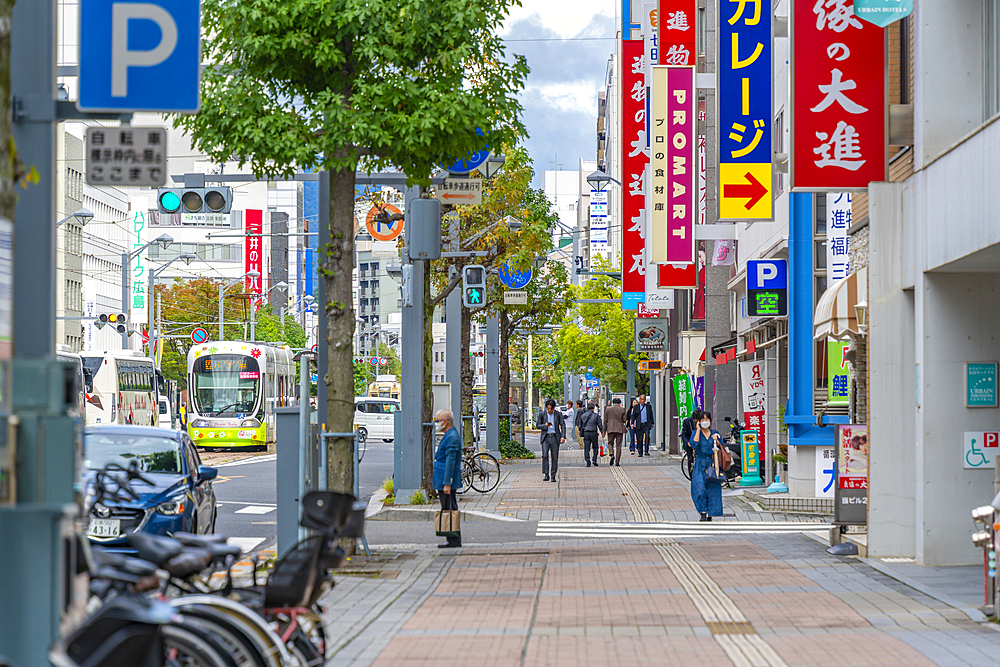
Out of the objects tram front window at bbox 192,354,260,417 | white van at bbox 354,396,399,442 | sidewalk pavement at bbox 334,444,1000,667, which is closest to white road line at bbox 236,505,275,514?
sidewalk pavement at bbox 334,444,1000,667

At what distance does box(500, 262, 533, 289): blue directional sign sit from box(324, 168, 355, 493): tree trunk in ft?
63.2

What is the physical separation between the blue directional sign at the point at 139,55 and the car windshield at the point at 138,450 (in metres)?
7.43

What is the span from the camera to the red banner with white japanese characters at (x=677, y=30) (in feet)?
86.5

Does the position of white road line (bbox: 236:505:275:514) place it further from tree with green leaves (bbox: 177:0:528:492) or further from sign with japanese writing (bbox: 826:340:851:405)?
sign with japanese writing (bbox: 826:340:851:405)

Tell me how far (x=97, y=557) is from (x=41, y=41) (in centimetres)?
223

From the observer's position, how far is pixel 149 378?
159 ft

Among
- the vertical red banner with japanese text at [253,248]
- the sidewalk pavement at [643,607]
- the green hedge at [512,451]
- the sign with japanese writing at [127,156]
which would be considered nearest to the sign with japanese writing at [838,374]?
the sidewalk pavement at [643,607]

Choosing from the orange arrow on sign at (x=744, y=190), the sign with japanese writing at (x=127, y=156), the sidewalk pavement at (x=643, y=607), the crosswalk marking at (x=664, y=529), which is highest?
the orange arrow on sign at (x=744, y=190)

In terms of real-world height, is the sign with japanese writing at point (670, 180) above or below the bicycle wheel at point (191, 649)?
above

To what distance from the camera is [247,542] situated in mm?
16125

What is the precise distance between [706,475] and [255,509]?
7301 mm

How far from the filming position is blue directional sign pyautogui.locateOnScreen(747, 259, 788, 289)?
2361 cm

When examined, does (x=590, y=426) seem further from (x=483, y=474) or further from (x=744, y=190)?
(x=744, y=190)

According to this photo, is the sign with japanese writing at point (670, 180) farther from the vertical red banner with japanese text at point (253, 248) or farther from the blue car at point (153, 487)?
the vertical red banner with japanese text at point (253, 248)
